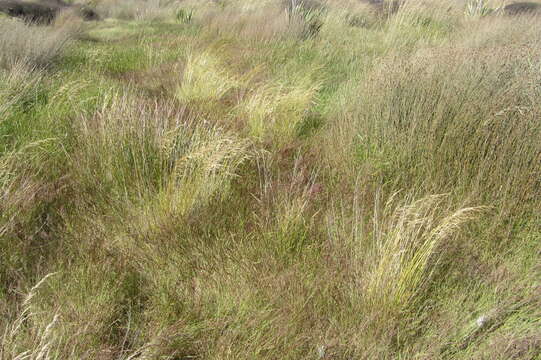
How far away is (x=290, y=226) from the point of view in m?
1.97

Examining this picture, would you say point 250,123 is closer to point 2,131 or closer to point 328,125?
point 328,125

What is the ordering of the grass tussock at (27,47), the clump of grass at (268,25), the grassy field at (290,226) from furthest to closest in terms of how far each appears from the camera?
the clump of grass at (268,25) → the grass tussock at (27,47) → the grassy field at (290,226)

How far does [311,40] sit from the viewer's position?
666cm

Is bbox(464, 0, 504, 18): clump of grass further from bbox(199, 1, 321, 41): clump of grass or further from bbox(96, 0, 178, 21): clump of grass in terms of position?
bbox(96, 0, 178, 21): clump of grass

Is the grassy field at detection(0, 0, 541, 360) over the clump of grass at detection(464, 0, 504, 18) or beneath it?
beneath

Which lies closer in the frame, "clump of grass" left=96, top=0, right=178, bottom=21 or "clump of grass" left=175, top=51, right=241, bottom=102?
"clump of grass" left=175, top=51, right=241, bottom=102

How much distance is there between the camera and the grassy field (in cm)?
150

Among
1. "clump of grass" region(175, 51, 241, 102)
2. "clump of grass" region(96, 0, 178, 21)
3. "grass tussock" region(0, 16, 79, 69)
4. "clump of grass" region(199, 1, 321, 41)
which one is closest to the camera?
"clump of grass" region(175, 51, 241, 102)

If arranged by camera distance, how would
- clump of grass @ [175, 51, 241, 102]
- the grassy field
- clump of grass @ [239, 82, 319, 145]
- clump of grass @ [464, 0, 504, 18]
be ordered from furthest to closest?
clump of grass @ [464, 0, 504, 18] → clump of grass @ [175, 51, 241, 102] → clump of grass @ [239, 82, 319, 145] → the grassy field

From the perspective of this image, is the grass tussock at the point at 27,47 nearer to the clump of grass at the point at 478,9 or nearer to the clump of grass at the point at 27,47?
the clump of grass at the point at 27,47

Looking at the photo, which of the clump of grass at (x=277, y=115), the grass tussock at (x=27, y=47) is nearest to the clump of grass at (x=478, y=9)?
the clump of grass at (x=277, y=115)

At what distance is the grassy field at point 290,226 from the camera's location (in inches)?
58.9

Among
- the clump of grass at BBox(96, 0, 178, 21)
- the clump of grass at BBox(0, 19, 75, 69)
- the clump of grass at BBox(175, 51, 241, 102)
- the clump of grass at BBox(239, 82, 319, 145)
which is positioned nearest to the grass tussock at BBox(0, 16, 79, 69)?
the clump of grass at BBox(0, 19, 75, 69)

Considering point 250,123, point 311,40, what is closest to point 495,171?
point 250,123
